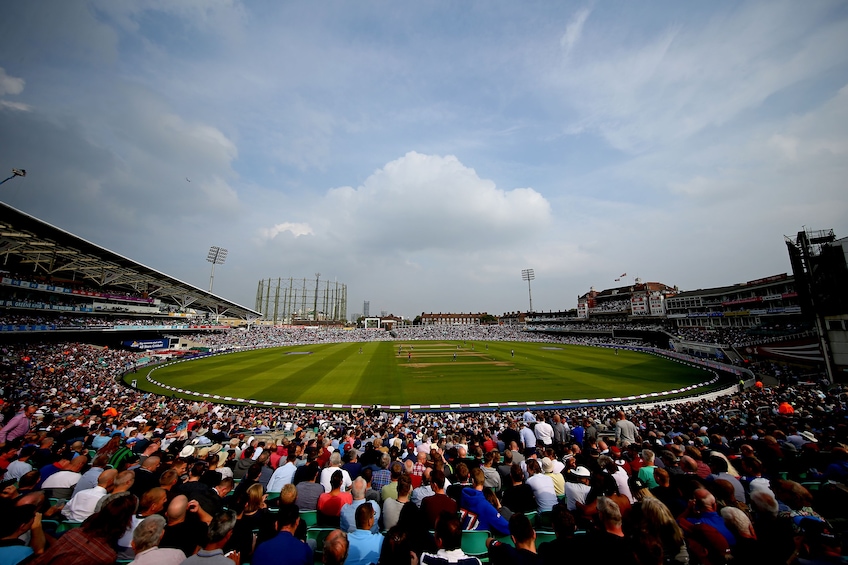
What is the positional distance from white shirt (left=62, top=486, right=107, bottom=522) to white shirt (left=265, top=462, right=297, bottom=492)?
233cm

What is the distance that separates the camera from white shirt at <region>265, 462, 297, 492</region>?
572 cm

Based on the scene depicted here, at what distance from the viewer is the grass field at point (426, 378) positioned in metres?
24.6

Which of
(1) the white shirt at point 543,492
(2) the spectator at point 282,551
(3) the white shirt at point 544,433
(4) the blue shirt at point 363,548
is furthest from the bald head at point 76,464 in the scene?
(3) the white shirt at point 544,433

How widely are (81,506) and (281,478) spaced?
2.58 metres

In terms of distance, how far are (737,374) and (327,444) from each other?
37.5 m

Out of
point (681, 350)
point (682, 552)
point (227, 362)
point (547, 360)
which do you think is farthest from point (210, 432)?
point (681, 350)

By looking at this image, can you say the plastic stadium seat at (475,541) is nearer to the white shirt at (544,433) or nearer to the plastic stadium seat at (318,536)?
the plastic stadium seat at (318,536)

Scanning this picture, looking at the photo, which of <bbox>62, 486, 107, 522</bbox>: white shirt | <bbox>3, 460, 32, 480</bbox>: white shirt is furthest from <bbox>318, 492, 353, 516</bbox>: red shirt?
<bbox>3, 460, 32, 480</bbox>: white shirt

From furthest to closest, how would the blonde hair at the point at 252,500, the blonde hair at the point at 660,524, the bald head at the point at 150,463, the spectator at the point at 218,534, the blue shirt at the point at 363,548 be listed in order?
the bald head at the point at 150,463 < the blonde hair at the point at 252,500 < the blue shirt at the point at 363,548 < the blonde hair at the point at 660,524 < the spectator at the point at 218,534

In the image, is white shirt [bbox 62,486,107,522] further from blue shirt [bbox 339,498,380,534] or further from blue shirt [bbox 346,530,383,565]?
blue shirt [bbox 346,530,383,565]

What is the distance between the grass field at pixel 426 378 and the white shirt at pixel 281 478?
57.4ft

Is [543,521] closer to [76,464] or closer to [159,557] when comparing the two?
[159,557]

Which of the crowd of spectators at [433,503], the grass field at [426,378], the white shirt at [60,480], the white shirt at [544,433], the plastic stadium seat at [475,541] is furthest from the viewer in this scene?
the grass field at [426,378]

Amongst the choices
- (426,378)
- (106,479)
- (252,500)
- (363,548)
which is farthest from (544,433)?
(426,378)
